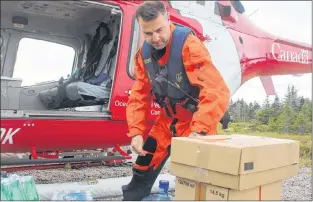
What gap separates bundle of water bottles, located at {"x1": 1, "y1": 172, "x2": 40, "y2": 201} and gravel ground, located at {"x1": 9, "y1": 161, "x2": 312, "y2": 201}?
5.62 ft

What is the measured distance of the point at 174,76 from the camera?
2.65m

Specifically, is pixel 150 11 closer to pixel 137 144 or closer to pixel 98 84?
pixel 137 144

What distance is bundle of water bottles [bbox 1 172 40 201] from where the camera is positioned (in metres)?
2.13

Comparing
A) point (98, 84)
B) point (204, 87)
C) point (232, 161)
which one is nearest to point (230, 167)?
point (232, 161)

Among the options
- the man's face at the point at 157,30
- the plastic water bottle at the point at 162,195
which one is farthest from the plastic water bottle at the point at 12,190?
the man's face at the point at 157,30

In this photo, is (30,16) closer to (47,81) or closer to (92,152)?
(47,81)

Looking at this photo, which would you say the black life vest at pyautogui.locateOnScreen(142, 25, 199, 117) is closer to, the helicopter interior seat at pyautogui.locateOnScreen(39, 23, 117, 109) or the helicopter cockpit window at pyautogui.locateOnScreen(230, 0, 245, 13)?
the helicopter interior seat at pyautogui.locateOnScreen(39, 23, 117, 109)

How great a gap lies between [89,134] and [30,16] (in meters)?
1.43

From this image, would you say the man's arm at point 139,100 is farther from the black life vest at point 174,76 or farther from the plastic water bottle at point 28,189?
the plastic water bottle at point 28,189

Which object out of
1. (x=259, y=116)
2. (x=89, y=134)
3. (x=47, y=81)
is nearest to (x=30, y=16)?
(x=47, y=81)

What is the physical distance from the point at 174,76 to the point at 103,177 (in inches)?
76.7

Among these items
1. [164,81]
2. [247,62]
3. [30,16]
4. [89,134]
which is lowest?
[89,134]

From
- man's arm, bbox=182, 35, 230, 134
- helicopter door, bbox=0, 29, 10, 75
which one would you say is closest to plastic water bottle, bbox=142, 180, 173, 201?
man's arm, bbox=182, 35, 230, 134

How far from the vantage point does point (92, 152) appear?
3.95 meters
